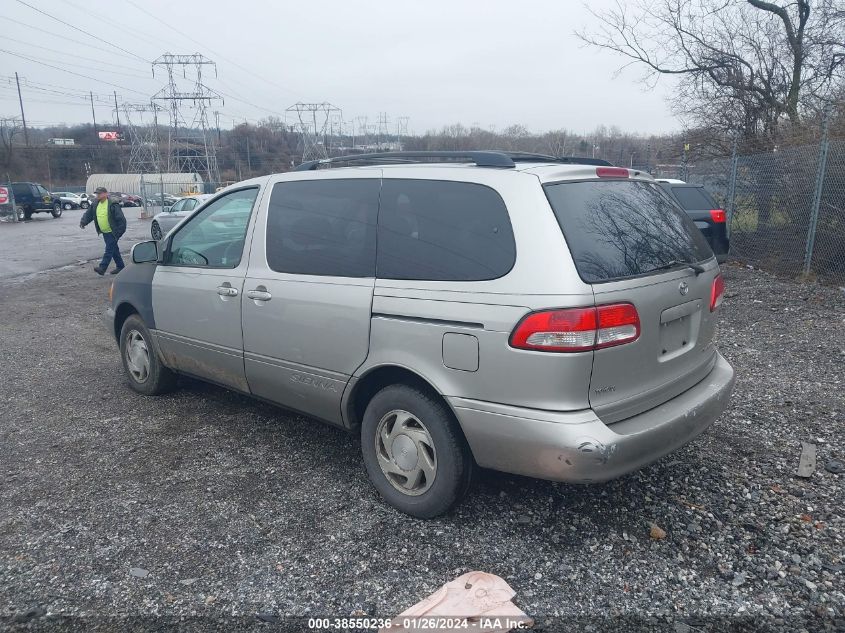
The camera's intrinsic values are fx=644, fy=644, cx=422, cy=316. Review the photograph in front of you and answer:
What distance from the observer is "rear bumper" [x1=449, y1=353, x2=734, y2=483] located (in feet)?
9.21

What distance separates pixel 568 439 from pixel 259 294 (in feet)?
7.31

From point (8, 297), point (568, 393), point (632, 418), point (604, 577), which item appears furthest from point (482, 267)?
point (8, 297)

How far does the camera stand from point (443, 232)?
327cm

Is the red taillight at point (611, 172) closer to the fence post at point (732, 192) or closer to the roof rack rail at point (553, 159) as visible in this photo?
the roof rack rail at point (553, 159)

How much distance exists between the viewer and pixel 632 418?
305cm

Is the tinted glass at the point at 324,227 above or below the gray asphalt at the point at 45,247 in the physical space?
above

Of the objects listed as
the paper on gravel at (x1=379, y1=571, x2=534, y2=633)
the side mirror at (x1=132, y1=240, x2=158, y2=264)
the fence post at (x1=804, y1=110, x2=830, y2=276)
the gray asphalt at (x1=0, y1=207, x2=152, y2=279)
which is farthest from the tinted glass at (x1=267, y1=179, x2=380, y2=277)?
the gray asphalt at (x1=0, y1=207, x2=152, y2=279)

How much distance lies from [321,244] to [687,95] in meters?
15.3

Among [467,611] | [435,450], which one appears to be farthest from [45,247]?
[467,611]

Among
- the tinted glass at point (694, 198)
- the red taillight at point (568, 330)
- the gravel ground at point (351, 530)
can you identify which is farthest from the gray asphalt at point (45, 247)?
the red taillight at point (568, 330)

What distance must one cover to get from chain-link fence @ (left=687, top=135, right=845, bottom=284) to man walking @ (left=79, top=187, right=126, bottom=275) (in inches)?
482

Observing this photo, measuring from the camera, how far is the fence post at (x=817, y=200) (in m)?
9.16

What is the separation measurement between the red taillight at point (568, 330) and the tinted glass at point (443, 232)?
31 centimetres

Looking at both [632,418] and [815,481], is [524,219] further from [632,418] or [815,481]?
[815,481]
